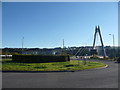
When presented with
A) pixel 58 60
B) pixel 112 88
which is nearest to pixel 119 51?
pixel 58 60

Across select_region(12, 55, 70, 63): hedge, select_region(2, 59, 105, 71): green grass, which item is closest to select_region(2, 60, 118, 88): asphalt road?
select_region(2, 59, 105, 71): green grass

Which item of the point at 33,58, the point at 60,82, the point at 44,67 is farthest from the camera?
the point at 33,58

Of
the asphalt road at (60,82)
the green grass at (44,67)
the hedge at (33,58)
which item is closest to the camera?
the asphalt road at (60,82)

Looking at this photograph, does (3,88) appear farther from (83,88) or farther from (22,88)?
(83,88)

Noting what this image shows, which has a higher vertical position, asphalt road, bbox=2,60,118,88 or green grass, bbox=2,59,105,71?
asphalt road, bbox=2,60,118,88

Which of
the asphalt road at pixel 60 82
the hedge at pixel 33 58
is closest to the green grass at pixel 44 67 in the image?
the asphalt road at pixel 60 82

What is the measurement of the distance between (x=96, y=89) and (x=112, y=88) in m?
1.02

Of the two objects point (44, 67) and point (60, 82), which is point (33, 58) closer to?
point (44, 67)

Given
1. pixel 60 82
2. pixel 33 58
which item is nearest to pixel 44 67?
pixel 33 58

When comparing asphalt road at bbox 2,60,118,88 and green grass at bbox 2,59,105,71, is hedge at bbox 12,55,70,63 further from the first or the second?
asphalt road at bbox 2,60,118,88

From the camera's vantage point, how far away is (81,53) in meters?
87.0

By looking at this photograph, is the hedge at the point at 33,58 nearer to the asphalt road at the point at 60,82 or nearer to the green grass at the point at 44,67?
the green grass at the point at 44,67

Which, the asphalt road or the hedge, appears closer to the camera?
the asphalt road

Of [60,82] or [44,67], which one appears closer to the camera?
[60,82]
